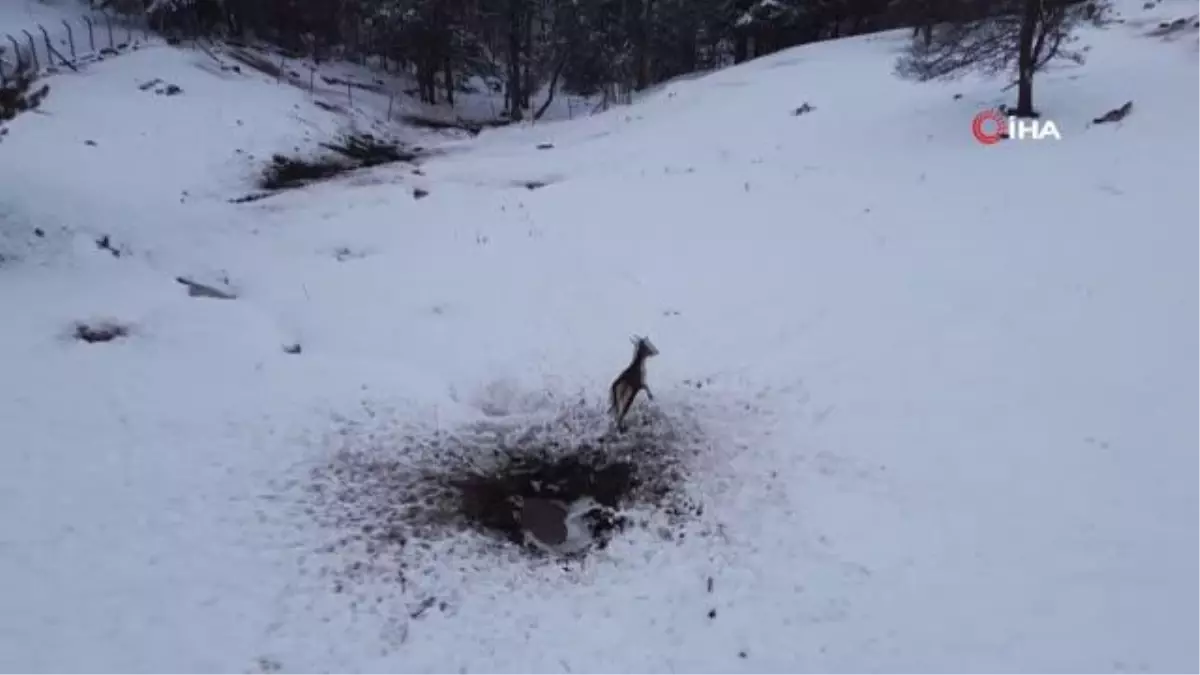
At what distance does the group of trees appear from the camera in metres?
34.7

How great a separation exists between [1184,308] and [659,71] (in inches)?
1656

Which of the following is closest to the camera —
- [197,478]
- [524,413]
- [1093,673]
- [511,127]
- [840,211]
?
[1093,673]

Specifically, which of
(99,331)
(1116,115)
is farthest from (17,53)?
(1116,115)

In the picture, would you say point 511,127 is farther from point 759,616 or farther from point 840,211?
point 759,616

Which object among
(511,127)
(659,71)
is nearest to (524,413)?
(511,127)

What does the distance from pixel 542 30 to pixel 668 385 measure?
125ft

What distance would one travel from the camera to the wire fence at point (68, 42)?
2683 cm

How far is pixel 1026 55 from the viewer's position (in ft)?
65.9

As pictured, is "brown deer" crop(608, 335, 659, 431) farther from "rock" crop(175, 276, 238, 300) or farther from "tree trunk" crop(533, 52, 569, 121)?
"tree trunk" crop(533, 52, 569, 121)

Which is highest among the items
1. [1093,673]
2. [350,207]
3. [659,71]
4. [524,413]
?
[659,71]

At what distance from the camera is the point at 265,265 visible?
15.3 metres

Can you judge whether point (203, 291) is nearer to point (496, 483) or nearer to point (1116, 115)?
point (496, 483)

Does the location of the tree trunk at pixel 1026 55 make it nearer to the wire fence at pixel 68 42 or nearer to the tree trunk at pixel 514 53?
the tree trunk at pixel 514 53

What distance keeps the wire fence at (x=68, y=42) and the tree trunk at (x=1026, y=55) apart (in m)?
27.3
